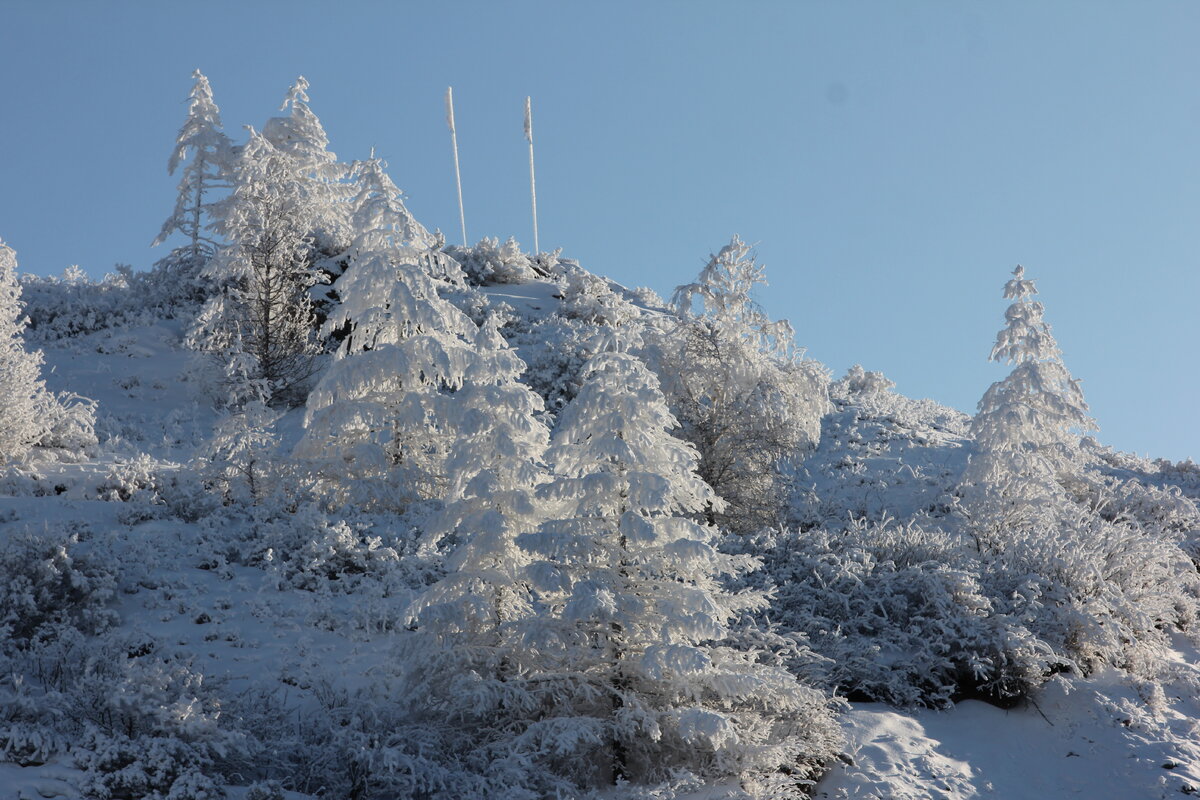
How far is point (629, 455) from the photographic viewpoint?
26.7 ft

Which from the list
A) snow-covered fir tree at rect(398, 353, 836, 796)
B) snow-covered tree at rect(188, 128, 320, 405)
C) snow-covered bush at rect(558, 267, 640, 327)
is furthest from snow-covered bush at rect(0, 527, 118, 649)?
snow-covered bush at rect(558, 267, 640, 327)

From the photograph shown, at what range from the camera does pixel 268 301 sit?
23.2 meters

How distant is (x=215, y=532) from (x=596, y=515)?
8.15 meters

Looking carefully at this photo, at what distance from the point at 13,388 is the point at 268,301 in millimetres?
8530

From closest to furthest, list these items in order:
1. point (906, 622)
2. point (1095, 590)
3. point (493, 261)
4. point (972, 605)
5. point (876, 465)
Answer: point (972, 605), point (906, 622), point (1095, 590), point (876, 465), point (493, 261)

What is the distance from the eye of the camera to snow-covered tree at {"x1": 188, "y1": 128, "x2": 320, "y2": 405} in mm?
23312

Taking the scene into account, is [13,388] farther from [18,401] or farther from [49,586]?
[49,586]

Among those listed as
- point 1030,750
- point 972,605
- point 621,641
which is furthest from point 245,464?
point 1030,750

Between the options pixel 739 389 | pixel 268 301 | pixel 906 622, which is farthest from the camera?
pixel 268 301

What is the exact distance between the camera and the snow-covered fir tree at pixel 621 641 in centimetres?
797

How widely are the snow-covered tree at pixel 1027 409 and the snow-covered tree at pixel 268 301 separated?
17.7 meters

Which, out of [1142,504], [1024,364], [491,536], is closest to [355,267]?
[491,536]

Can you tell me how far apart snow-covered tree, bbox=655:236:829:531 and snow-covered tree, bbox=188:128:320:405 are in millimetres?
11286

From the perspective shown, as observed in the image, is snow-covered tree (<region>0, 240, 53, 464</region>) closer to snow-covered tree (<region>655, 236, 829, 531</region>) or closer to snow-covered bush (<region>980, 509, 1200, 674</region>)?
snow-covered tree (<region>655, 236, 829, 531</region>)
